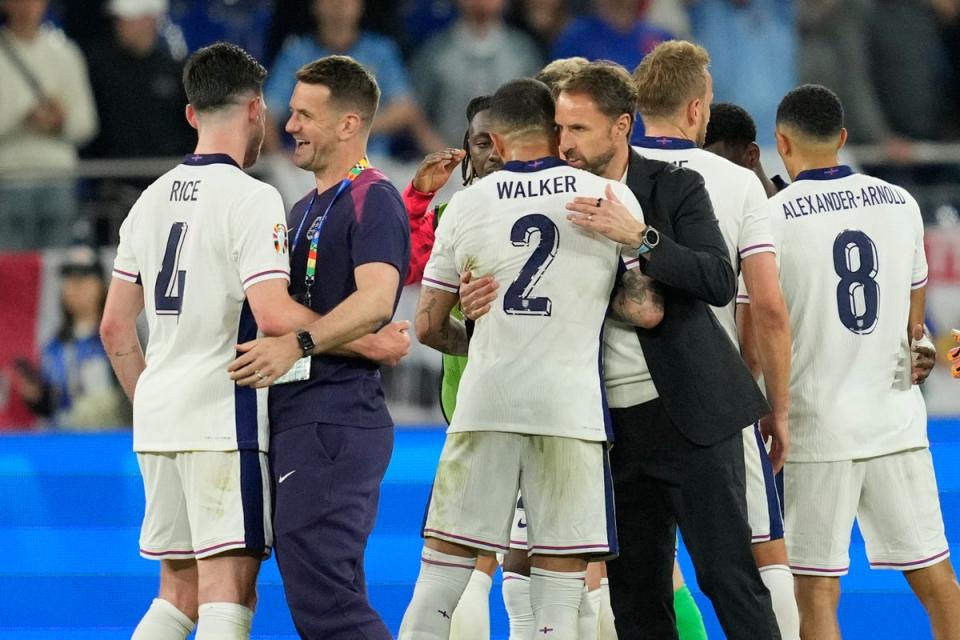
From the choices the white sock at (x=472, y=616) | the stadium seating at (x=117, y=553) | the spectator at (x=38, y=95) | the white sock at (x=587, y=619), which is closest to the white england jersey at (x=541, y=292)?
the white sock at (x=587, y=619)

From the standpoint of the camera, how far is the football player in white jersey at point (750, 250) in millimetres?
4836

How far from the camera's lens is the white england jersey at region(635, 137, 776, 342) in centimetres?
484

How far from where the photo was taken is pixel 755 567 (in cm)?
455

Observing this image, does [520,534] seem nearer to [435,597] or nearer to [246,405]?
[435,597]

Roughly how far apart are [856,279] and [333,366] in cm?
176

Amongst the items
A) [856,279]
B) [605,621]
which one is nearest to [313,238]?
[856,279]

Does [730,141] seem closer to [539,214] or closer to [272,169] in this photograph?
[539,214]

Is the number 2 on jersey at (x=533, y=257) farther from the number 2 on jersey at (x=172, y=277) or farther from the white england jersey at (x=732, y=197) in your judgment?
the number 2 on jersey at (x=172, y=277)

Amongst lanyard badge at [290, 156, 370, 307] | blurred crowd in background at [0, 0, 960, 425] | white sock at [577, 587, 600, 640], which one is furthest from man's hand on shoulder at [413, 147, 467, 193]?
blurred crowd in background at [0, 0, 960, 425]

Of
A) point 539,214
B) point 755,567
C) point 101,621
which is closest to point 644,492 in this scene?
point 755,567

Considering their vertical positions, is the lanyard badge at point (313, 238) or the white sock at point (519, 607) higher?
the lanyard badge at point (313, 238)

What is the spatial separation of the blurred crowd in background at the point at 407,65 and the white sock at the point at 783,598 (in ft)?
18.2

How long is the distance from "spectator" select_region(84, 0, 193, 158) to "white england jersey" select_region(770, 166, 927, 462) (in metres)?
6.71

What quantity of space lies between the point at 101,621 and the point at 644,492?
279 centimetres
